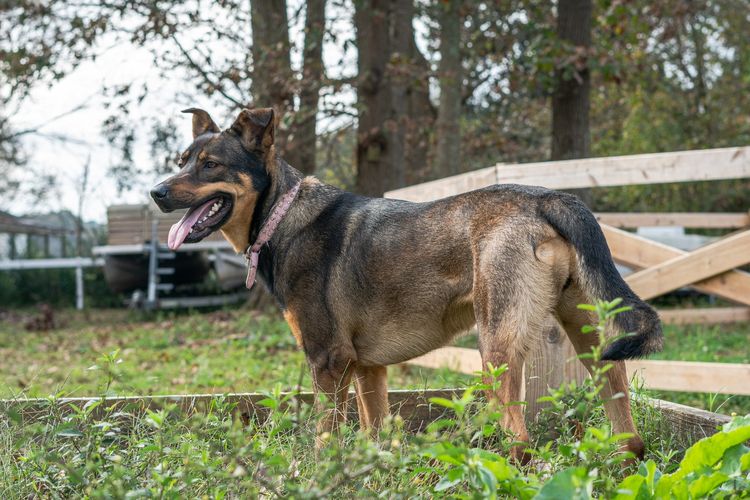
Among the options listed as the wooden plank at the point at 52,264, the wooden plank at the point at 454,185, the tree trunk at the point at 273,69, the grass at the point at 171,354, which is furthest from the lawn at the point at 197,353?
the wooden plank at the point at 52,264

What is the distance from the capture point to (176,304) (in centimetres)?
1591

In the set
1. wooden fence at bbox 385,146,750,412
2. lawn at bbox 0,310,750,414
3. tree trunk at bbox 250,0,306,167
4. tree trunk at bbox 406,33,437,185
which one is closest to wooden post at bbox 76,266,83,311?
lawn at bbox 0,310,750,414

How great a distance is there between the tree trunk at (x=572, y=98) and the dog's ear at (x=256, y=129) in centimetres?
797

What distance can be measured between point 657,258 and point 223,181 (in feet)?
10.6

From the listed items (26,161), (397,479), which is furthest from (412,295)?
(26,161)

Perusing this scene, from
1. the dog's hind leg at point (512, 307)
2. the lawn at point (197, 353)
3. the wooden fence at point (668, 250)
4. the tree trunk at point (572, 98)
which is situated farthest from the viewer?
the tree trunk at point (572, 98)

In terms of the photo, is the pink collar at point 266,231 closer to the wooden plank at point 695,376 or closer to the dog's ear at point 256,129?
A: the dog's ear at point 256,129

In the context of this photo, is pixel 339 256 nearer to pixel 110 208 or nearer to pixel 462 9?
pixel 462 9

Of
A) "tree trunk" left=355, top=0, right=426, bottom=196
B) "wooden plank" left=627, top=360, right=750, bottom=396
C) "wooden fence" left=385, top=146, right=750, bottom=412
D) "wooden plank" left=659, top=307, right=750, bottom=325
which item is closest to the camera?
"wooden plank" left=627, top=360, right=750, bottom=396

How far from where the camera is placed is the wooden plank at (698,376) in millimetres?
4781

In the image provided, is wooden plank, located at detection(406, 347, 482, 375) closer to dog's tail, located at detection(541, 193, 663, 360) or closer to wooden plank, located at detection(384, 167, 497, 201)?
wooden plank, located at detection(384, 167, 497, 201)

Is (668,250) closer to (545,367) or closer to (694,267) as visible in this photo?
(694,267)

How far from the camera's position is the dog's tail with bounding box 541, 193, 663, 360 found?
2850 millimetres

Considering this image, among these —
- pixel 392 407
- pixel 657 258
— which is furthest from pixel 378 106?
pixel 392 407
